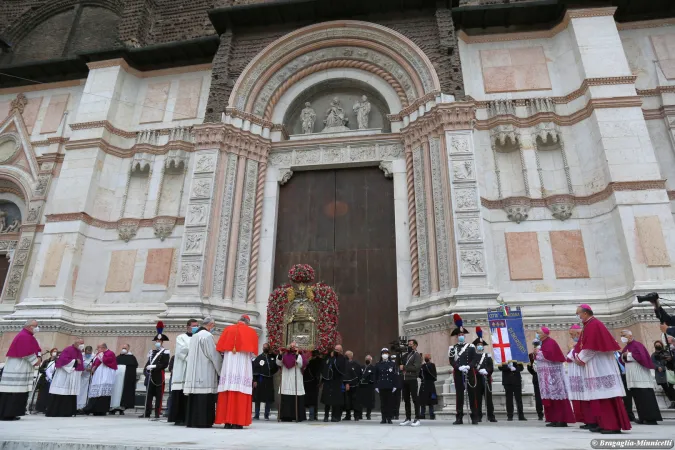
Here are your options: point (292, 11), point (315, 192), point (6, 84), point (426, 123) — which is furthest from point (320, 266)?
point (6, 84)

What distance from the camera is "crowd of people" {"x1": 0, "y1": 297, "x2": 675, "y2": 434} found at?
19.8 feet

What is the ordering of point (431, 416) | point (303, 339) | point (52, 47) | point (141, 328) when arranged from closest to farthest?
point (431, 416) → point (303, 339) → point (141, 328) → point (52, 47)

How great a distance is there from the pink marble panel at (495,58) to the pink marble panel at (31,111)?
15928mm

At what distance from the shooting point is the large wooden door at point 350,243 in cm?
1215

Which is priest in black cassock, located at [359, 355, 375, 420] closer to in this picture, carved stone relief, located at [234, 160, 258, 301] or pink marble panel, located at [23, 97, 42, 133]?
carved stone relief, located at [234, 160, 258, 301]

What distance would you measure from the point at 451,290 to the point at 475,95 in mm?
6307

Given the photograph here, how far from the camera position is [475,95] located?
44.4ft

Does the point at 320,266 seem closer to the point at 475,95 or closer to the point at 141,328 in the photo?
the point at 141,328

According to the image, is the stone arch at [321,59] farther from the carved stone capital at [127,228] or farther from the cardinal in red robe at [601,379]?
the cardinal in red robe at [601,379]

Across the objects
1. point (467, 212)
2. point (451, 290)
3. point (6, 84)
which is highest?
point (6, 84)

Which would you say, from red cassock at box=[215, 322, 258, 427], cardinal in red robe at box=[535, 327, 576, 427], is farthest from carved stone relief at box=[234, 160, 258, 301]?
cardinal in red robe at box=[535, 327, 576, 427]

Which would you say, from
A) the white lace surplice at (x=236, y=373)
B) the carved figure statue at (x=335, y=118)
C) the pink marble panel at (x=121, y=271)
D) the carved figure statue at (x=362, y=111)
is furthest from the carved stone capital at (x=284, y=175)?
the white lace surplice at (x=236, y=373)

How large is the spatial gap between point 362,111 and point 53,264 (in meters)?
10.4

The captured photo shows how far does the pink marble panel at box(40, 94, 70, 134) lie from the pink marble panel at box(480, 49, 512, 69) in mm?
14770
